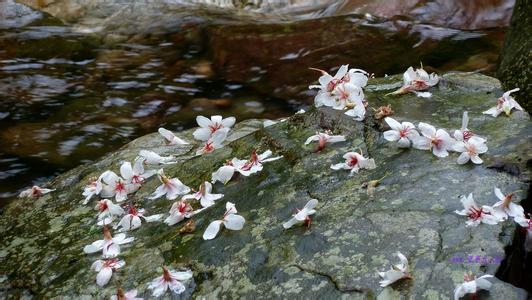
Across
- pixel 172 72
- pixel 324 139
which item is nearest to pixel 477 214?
pixel 324 139

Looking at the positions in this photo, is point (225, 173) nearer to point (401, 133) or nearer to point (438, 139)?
point (401, 133)

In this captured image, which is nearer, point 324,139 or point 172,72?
point 324,139

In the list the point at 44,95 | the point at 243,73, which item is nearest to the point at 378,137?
the point at 243,73

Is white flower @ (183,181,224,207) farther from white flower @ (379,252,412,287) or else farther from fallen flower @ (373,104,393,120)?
white flower @ (379,252,412,287)

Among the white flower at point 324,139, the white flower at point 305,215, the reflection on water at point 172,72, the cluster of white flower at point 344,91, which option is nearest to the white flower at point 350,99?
the cluster of white flower at point 344,91

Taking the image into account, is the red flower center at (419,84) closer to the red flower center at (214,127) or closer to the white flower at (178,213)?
A: the red flower center at (214,127)

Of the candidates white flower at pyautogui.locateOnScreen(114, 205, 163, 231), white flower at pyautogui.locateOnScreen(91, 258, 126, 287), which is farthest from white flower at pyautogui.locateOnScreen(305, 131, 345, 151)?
white flower at pyautogui.locateOnScreen(91, 258, 126, 287)
